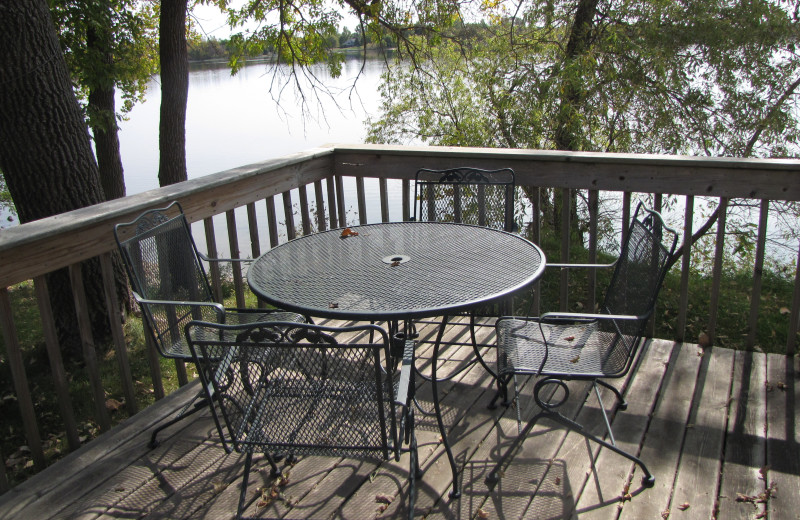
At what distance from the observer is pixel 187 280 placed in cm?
283

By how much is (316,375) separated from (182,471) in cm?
99

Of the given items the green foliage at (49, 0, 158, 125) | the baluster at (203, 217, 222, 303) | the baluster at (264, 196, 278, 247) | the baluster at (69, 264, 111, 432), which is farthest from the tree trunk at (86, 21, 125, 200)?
the baluster at (69, 264, 111, 432)

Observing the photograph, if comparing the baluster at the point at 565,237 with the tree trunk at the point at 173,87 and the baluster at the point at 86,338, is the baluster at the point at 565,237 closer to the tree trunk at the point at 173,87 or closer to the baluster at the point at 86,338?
the baluster at the point at 86,338

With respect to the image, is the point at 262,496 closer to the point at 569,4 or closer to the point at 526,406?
the point at 526,406

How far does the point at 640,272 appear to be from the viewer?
A: 2334 mm

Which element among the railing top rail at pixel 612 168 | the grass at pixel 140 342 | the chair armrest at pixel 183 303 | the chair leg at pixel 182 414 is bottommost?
the grass at pixel 140 342

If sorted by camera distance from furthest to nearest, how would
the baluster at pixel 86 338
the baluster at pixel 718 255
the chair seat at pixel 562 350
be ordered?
the baluster at pixel 718 255 < the baluster at pixel 86 338 < the chair seat at pixel 562 350

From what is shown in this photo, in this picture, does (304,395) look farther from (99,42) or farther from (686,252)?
(99,42)

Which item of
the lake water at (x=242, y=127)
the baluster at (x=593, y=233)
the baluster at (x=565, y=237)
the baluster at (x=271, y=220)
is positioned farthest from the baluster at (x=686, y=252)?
the lake water at (x=242, y=127)

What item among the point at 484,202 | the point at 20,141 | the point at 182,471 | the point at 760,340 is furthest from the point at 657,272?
the point at 20,141

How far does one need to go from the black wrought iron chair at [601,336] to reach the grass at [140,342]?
4.99ft

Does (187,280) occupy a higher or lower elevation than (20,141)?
lower

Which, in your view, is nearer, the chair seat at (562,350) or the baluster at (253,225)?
the chair seat at (562,350)

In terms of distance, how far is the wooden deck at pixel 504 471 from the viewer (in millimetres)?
2174
